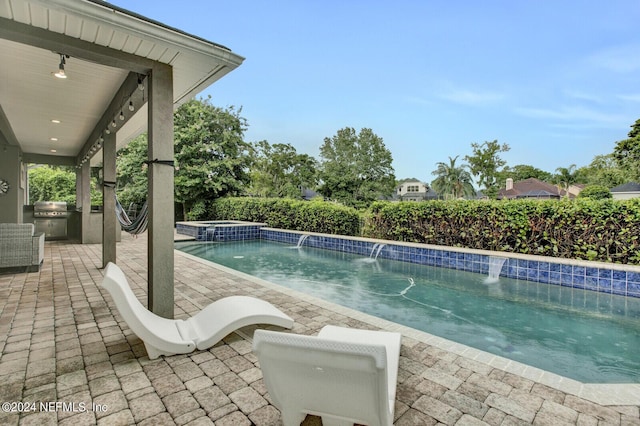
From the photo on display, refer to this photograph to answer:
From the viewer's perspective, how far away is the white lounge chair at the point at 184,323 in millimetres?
2561

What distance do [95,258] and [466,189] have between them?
112ft

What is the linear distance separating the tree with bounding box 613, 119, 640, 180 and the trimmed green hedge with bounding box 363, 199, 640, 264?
22953 millimetres

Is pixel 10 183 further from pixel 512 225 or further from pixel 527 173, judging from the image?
pixel 527 173

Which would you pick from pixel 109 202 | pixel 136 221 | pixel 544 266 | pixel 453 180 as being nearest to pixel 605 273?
pixel 544 266

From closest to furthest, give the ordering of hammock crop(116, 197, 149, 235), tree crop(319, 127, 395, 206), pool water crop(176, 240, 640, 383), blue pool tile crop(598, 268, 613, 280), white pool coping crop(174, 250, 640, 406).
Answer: white pool coping crop(174, 250, 640, 406) → pool water crop(176, 240, 640, 383) → hammock crop(116, 197, 149, 235) → blue pool tile crop(598, 268, 613, 280) → tree crop(319, 127, 395, 206)

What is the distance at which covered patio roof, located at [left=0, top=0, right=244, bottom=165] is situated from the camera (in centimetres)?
273

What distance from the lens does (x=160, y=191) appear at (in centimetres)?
350

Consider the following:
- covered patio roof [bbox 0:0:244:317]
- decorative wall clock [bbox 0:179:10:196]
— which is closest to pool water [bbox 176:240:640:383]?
covered patio roof [bbox 0:0:244:317]

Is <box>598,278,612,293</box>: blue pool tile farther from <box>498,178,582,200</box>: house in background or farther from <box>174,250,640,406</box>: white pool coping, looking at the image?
Answer: <box>498,178,582,200</box>: house in background

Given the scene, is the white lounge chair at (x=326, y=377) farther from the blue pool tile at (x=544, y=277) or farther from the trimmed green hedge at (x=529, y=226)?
the trimmed green hedge at (x=529, y=226)

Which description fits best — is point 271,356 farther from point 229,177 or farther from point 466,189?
point 466,189

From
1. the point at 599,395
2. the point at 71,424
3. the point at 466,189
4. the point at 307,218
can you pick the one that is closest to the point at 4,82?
the point at 71,424

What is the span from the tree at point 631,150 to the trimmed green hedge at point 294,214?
23.5m

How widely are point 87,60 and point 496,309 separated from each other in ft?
18.6
